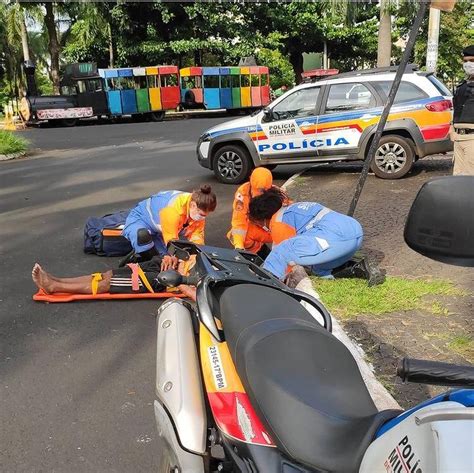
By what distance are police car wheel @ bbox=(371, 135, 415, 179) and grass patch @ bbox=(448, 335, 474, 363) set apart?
6230mm

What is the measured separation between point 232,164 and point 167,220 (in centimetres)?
570

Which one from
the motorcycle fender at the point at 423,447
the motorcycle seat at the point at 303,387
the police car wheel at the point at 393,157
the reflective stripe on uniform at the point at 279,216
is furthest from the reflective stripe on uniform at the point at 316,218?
the police car wheel at the point at 393,157

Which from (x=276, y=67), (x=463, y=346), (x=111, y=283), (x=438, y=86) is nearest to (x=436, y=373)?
(x=463, y=346)

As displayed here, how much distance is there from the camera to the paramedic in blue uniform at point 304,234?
4520 mm

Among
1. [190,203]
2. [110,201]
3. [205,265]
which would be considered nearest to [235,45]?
[110,201]

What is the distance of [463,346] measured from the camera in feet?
12.5

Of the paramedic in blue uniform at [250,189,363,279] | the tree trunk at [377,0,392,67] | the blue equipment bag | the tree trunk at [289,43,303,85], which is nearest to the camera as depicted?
the paramedic in blue uniform at [250,189,363,279]

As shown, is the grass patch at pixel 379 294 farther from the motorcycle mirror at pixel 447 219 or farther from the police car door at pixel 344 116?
the police car door at pixel 344 116

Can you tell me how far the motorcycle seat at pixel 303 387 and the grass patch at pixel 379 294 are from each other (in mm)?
2350

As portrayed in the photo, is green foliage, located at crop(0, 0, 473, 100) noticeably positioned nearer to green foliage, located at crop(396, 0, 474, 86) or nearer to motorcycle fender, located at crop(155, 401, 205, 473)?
green foliage, located at crop(396, 0, 474, 86)

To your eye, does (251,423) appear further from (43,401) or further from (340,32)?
(340,32)

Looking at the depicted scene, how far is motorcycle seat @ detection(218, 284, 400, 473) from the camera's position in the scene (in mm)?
1652

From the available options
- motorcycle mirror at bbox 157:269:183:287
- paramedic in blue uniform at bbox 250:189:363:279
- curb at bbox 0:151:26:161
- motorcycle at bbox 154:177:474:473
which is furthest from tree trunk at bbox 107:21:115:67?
motorcycle at bbox 154:177:474:473

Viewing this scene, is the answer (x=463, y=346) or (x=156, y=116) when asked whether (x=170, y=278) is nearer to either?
(x=463, y=346)
